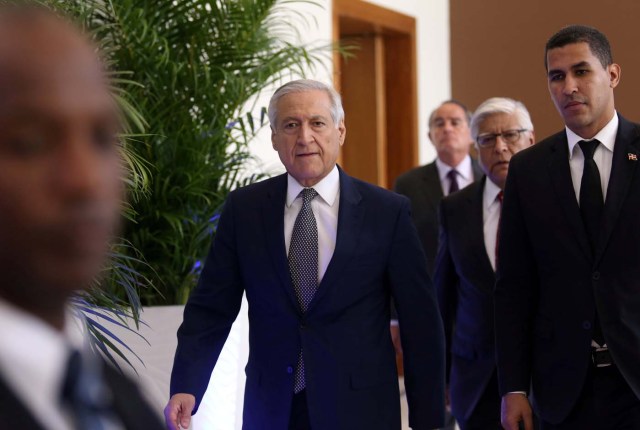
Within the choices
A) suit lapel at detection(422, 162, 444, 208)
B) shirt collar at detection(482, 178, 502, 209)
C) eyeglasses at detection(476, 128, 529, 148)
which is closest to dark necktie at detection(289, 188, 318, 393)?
shirt collar at detection(482, 178, 502, 209)

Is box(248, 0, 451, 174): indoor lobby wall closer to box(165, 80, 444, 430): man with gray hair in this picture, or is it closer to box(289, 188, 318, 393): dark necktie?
box(165, 80, 444, 430): man with gray hair

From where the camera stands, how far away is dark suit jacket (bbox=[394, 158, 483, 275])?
6.22 metres

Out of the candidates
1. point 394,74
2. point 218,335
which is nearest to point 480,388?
point 218,335

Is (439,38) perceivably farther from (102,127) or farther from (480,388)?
(102,127)

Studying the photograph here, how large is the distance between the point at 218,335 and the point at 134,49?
1.80 metres

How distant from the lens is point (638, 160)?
11.3 feet

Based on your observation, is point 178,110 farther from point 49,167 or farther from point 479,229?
point 49,167

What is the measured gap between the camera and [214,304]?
3535mm

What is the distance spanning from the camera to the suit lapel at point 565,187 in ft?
11.3

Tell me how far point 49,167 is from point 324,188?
299 cm

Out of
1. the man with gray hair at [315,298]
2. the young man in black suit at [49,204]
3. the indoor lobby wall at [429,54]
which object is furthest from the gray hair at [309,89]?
the indoor lobby wall at [429,54]

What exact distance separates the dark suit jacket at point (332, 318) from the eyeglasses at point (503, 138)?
4.35 feet

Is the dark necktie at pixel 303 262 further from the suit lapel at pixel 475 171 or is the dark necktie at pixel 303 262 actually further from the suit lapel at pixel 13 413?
the suit lapel at pixel 475 171

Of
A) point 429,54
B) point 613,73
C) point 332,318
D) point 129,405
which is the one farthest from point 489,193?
point 429,54
